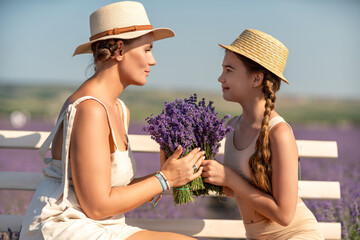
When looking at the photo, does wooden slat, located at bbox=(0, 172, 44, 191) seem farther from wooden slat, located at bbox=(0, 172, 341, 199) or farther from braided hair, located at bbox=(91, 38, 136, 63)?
braided hair, located at bbox=(91, 38, 136, 63)

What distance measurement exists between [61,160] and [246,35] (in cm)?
123

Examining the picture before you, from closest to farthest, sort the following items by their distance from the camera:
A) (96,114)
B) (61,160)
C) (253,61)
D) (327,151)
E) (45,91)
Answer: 1. (96,114)
2. (61,160)
3. (253,61)
4. (327,151)
5. (45,91)

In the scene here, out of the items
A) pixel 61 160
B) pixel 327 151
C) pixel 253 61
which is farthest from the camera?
pixel 327 151

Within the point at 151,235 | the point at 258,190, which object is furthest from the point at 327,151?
the point at 151,235

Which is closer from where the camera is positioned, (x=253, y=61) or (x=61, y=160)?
(x=61, y=160)

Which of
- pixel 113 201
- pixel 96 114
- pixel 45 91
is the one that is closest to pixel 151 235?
pixel 113 201

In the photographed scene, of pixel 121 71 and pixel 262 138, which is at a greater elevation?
pixel 121 71

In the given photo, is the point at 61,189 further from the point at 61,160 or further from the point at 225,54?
the point at 225,54

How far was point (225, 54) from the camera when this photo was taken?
2496mm

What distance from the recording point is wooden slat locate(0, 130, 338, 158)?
3.19 meters

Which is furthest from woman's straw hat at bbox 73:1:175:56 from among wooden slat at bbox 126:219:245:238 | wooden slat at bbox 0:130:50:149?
wooden slat at bbox 126:219:245:238

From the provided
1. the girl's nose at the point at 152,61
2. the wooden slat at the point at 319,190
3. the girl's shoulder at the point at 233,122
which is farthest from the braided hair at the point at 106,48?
the wooden slat at the point at 319,190

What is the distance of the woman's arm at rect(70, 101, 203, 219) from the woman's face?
0.97 feet

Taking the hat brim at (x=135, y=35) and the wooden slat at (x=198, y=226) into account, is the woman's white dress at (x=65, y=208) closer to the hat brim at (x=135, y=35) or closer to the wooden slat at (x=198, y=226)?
the hat brim at (x=135, y=35)
